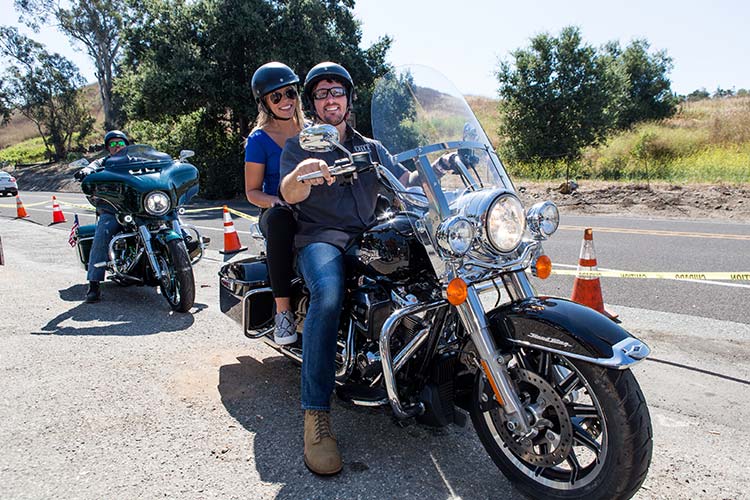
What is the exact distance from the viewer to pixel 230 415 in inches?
132

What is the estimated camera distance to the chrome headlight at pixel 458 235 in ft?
7.45

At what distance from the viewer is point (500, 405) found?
2.46 m

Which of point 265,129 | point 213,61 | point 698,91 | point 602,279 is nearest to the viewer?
point 265,129

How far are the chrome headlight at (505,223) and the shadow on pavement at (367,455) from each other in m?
1.12

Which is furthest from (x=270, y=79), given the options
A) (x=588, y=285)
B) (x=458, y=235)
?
(x=588, y=285)

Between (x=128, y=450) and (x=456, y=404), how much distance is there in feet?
5.79

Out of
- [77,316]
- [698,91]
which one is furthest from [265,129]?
[698,91]

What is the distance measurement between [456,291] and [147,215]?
14.5 ft

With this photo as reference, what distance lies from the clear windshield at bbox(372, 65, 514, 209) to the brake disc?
2.96 ft

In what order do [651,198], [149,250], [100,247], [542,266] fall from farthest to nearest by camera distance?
1. [651,198]
2. [100,247]
3. [149,250]
4. [542,266]

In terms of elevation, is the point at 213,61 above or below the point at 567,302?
above

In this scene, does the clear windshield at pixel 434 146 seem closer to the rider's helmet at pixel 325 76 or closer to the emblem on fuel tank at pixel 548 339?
the rider's helmet at pixel 325 76

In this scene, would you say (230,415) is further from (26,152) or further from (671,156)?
(26,152)

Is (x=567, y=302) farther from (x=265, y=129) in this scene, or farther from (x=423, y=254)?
(x=265, y=129)
